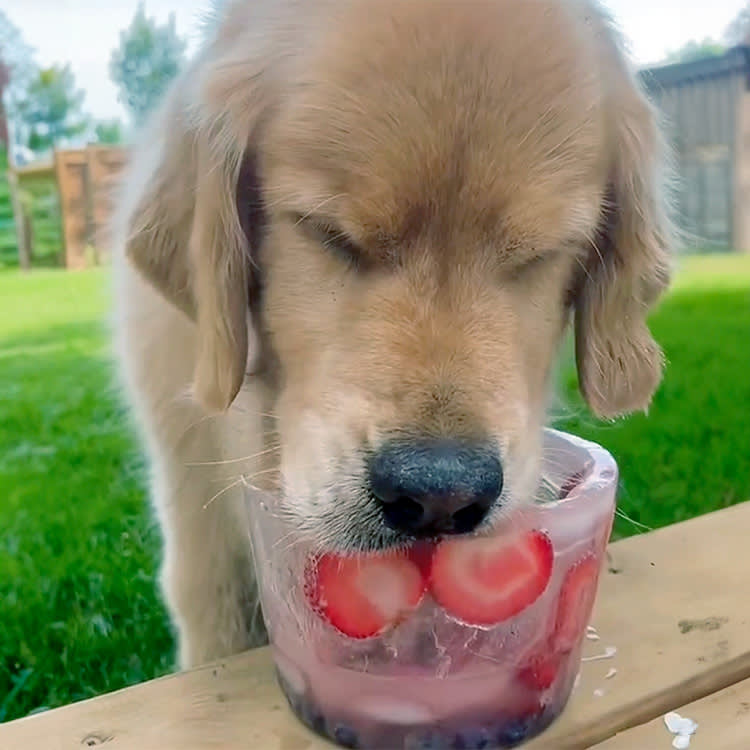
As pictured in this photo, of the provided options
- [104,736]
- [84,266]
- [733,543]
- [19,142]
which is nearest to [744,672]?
[733,543]

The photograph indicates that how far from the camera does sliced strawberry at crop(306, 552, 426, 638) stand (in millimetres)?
1253

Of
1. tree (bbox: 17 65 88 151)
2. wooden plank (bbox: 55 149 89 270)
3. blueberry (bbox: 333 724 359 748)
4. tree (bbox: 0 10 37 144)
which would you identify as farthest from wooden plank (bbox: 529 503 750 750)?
tree (bbox: 0 10 37 144)

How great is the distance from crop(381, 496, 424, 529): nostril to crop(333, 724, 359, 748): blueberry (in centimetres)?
30

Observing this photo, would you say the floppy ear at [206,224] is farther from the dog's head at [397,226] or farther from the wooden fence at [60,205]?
the wooden fence at [60,205]

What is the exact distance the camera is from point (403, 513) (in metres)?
1.19

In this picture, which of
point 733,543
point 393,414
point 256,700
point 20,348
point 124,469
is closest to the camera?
point 393,414

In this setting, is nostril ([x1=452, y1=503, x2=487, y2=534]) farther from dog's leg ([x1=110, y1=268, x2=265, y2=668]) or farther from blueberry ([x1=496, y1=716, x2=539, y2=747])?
dog's leg ([x1=110, y1=268, x2=265, y2=668])

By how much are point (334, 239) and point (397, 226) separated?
88 mm

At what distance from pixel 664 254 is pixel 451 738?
0.74 m

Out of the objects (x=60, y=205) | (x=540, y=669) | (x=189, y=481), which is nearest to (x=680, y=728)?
(x=540, y=669)

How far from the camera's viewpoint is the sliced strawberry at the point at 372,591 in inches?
49.3

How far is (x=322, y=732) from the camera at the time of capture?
1.39 meters

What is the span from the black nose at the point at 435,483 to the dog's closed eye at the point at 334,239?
0.89ft

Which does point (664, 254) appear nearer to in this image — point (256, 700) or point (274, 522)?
point (274, 522)
